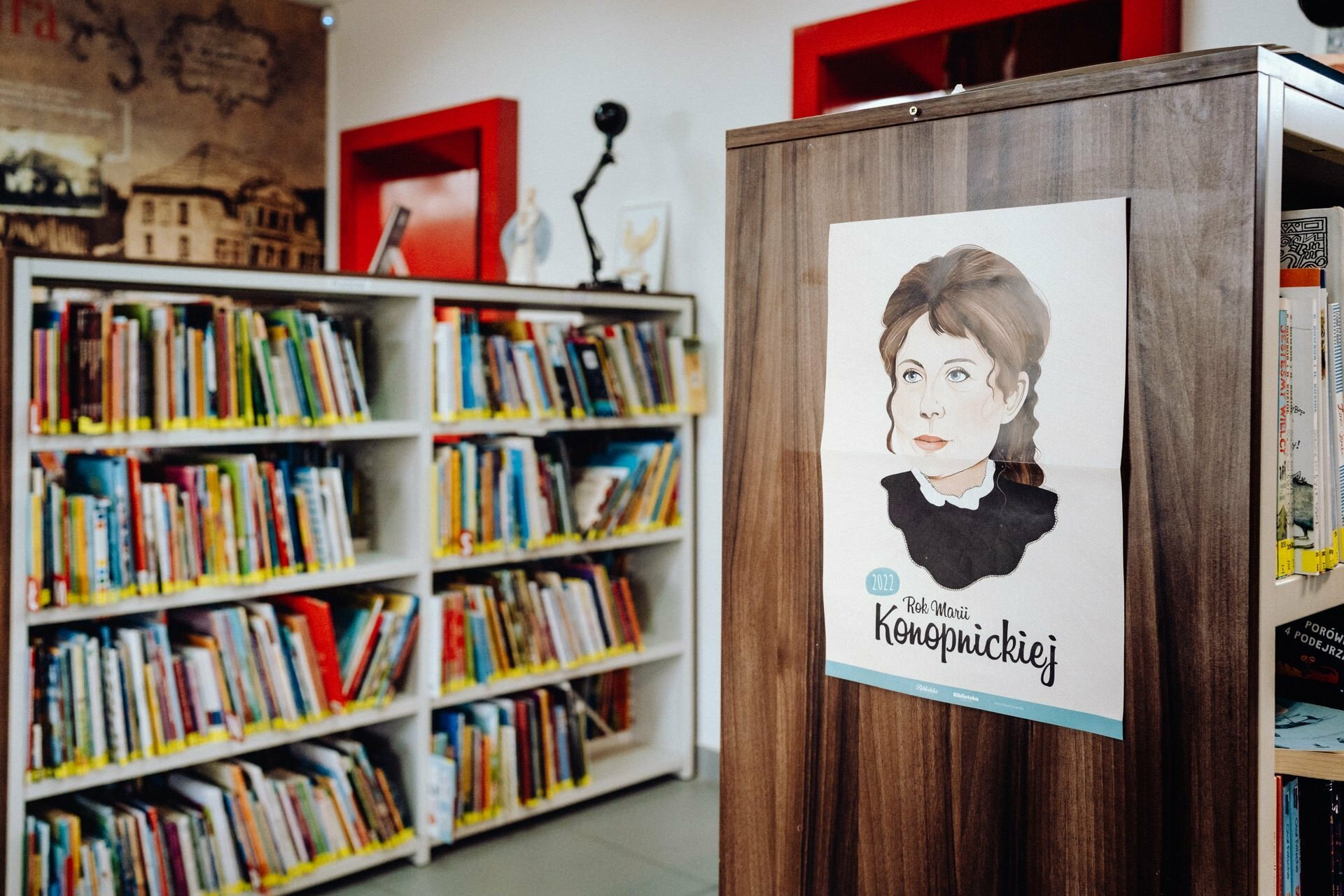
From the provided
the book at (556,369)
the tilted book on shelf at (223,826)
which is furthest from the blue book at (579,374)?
the tilted book on shelf at (223,826)

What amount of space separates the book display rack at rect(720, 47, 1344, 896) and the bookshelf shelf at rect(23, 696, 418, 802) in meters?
1.79

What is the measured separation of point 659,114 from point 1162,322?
3137 mm

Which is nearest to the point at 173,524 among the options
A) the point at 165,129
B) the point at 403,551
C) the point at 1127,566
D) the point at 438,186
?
the point at 403,551

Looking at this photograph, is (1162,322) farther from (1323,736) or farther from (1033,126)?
(1323,736)

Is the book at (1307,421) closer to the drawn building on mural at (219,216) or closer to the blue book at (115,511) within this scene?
the blue book at (115,511)

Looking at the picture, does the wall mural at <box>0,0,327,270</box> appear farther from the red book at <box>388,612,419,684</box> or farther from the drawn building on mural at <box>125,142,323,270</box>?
the red book at <box>388,612,419,684</box>

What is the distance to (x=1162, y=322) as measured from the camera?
33.4 inches

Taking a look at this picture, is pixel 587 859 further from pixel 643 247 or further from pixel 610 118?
pixel 610 118

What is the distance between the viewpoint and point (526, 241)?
11.8 feet

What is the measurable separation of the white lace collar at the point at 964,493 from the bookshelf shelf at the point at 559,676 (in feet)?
7.53

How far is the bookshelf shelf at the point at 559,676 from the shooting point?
3.08 meters

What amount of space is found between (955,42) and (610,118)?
3.45 ft

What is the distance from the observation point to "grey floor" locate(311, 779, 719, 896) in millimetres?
2832

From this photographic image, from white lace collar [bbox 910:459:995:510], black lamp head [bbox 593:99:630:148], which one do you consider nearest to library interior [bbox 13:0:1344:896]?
white lace collar [bbox 910:459:995:510]
